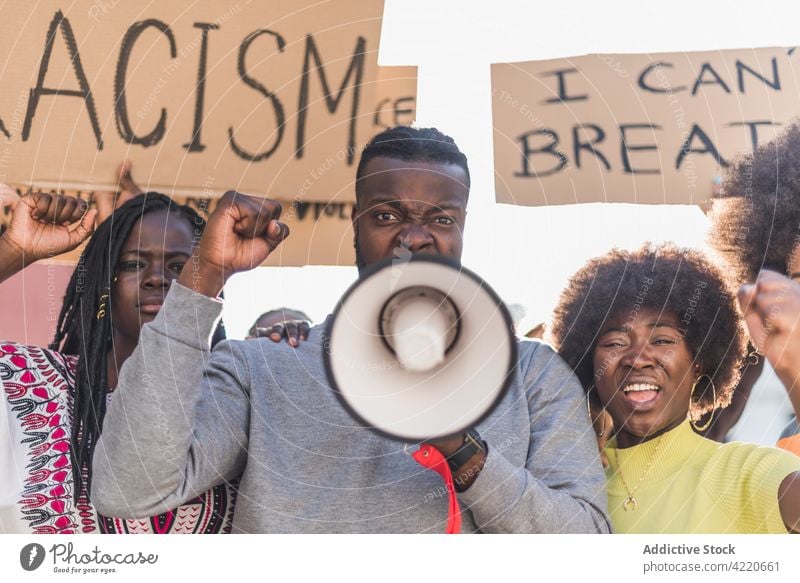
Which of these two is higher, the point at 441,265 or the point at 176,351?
the point at 441,265

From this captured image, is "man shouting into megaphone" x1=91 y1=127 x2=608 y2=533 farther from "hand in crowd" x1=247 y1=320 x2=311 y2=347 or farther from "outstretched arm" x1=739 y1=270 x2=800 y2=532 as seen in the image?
"outstretched arm" x1=739 y1=270 x2=800 y2=532

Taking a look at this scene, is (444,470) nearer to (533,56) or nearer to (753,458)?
(753,458)

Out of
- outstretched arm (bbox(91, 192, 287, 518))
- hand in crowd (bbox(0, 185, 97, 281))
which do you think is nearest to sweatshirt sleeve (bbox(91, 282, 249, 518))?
outstretched arm (bbox(91, 192, 287, 518))

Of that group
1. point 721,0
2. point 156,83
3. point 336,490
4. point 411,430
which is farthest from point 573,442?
point 156,83

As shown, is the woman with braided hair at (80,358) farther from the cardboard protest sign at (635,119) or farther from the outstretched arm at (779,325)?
the outstretched arm at (779,325)

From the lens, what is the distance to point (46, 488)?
6.95ft

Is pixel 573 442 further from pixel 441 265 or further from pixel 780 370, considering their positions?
pixel 780 370

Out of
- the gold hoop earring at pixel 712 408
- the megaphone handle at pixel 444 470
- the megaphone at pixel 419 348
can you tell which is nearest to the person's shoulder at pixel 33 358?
the megaphone at pixel 419 348

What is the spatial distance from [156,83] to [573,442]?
1.48 metres

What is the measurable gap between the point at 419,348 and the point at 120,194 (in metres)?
1.06

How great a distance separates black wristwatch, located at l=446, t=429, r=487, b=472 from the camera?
68.2 inches

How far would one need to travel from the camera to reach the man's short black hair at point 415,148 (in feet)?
7.04

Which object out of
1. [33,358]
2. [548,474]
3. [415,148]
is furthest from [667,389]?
[33,358]
